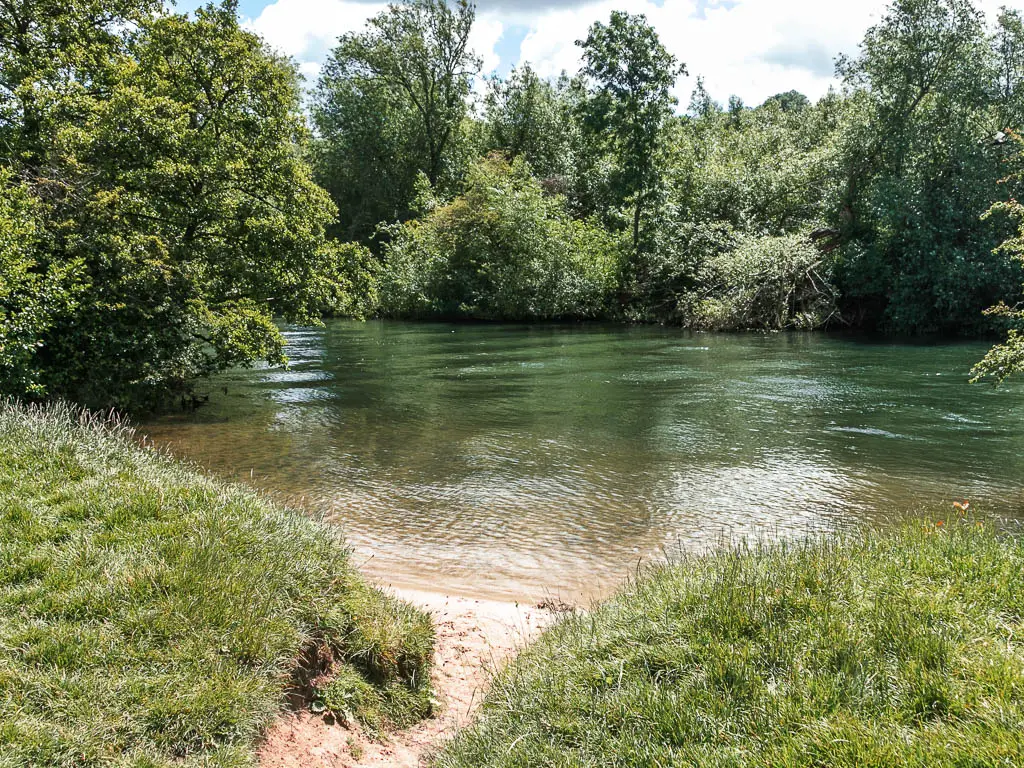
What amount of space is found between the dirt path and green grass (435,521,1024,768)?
614 millimetres

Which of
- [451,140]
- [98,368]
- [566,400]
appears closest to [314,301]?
[98,368]

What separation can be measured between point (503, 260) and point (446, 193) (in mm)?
14850

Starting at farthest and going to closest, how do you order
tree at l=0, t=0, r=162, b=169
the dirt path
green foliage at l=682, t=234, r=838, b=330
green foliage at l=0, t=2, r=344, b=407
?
green foliage at l=682, t=234, r=838, b=330 < tree at l=0, t=0, r=162, b=169 < green foliage at l=0, t=2, r=344, b=407 < the dirt path

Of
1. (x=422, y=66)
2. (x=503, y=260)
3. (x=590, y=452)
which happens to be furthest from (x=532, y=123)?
(x=590, y=452)

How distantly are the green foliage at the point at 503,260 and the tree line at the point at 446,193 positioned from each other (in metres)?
0.14

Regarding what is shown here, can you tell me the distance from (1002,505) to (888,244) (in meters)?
24.9

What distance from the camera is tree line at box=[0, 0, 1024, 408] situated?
14.2 metres

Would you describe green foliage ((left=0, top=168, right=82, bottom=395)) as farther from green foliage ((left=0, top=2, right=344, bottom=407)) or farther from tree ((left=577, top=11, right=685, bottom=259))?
tree ((left=577, top=11, right=685, bottom=259))

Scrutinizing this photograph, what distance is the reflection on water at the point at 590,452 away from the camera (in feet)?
29.6

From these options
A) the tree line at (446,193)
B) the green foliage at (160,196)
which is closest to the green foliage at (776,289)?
the tree line at (446,193)

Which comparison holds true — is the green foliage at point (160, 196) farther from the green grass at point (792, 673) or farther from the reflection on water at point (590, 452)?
the green grass at point (792, 673)

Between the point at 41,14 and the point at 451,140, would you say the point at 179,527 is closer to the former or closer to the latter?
the point at 41,14

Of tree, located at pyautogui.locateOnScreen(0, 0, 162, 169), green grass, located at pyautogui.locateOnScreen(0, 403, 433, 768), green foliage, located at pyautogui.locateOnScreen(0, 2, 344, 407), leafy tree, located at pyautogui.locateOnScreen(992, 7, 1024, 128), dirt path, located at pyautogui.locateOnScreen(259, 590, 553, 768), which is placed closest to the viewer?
green grass, located at pyautogui.locateOnScreen(0, 403, 433, 768)

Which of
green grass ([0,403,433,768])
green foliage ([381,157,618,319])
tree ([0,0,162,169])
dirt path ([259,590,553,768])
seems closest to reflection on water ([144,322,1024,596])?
dirt path ([259,590,553,768])
